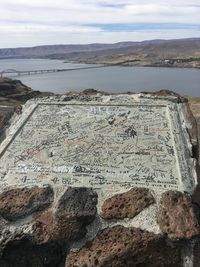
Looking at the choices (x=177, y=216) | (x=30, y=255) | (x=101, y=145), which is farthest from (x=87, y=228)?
(x=101, y=145)

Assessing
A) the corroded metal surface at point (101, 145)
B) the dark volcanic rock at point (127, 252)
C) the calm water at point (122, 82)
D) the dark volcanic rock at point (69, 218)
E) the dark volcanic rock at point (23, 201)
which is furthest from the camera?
the calm water at point (122, 82)

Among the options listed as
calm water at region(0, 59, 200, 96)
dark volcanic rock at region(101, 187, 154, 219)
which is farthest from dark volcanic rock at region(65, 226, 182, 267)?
calm water at region(0, 59, 200, 96)

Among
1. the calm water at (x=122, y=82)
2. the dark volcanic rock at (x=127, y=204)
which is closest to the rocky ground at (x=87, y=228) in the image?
the dark volcanic rock at (x=127, y=204)

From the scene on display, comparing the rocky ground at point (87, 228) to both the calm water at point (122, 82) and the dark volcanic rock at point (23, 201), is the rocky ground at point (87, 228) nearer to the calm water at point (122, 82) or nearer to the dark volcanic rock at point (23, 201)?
the dark volcanic rock at point (23, 201)

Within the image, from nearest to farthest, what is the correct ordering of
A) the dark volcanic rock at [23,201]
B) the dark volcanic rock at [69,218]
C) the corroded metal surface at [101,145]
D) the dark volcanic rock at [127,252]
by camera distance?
the dark volcanic rock at [127,252] < the dark volcanic rock at [69,218] < the dark volcanic rock at [23,201] < the corroded metal surface at [101,145]

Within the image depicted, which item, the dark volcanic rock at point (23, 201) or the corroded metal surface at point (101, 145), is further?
the corroded metal surface at point (101, 145)

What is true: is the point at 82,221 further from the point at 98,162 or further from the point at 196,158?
the point at 196,158
